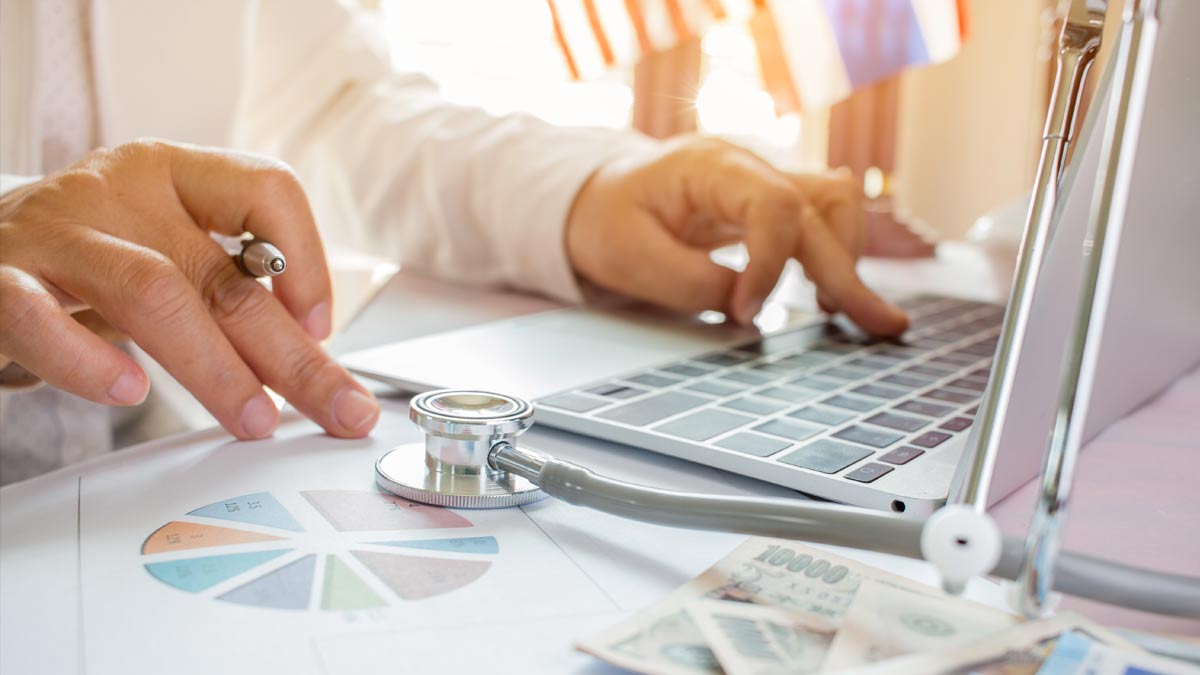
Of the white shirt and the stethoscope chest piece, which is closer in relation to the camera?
the stethoscope chest piece

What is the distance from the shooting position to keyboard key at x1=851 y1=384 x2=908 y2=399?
52 cm

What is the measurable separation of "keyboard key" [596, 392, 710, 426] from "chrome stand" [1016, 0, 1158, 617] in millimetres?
216

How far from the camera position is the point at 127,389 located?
0.40 meters

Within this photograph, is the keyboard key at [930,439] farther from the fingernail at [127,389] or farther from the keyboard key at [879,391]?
the fingernail at [127,389]

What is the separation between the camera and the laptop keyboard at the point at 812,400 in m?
0.42

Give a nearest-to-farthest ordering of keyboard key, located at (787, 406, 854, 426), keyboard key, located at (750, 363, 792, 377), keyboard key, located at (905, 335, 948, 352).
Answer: keyboard key, located at (787, 406, 854, 426) < keyboard key, located at (750, 363, 792, 377) < keyboard key, located at (905, 335, 948, 352)

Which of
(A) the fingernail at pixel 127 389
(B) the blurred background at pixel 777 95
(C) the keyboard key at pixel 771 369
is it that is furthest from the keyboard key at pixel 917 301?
(B) the blurred background at pixel 777 95

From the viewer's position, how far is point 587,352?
1.98 ft

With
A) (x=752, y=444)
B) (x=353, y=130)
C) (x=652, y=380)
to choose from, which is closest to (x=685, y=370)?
(x=652, y=380)

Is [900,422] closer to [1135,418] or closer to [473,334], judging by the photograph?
[1135,418]

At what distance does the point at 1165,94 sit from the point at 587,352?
13.3 inches

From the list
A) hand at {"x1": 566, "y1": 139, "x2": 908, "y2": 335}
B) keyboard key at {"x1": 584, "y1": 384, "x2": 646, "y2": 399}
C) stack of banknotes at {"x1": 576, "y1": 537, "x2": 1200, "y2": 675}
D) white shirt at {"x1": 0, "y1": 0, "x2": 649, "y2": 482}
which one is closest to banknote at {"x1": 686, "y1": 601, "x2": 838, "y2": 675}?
stack of banknotes at {"x1": 576, "y1": 537, "x2": 1200, "y2": 675}

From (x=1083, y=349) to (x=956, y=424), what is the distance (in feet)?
0.72

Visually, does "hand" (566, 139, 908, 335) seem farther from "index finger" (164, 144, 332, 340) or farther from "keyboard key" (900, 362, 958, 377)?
"index finger" (164, 144, 332, 340)
